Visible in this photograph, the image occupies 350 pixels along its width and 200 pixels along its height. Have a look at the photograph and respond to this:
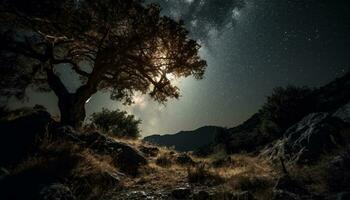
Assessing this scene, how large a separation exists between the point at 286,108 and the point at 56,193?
24.5 meters

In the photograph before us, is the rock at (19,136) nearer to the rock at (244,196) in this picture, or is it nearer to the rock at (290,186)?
the rock at (244,196)

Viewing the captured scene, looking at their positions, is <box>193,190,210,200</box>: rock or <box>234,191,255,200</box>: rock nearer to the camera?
<box>234,191,255,200</box>: rock

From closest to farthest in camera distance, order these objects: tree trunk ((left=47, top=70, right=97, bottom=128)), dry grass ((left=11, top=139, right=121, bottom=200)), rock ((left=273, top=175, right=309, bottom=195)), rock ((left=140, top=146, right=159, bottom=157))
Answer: dry grass ((left=11, top=139, right=121, bottom=200)) < rock ((left=273, top=175, right=309, bottom=195)) < rock ((left=140, top=146, right=159, bottom=157)) < tree trunk ((left=47, top=70, right=97, bottom=128))

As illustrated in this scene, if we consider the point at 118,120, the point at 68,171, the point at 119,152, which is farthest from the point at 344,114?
the point at 118,120

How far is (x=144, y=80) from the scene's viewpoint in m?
18.4

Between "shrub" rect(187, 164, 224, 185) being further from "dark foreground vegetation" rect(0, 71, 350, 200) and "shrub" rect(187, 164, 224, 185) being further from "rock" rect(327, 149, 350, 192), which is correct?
"rock" rect(327, 149, 350, 192)

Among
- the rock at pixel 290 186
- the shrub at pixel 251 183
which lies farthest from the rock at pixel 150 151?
the rock at pixel 290 186

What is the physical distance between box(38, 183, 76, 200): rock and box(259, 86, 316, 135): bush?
23313mm

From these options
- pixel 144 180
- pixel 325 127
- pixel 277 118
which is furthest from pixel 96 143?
pixel 277 118

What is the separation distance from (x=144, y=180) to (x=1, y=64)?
1254cm

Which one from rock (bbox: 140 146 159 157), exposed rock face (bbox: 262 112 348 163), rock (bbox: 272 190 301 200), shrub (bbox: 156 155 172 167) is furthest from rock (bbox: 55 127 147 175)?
exposed rock face (bbox: 262 112 348 163)

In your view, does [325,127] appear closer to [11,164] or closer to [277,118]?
[11,164]

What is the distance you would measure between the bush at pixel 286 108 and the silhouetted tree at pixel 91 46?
12.7 meters

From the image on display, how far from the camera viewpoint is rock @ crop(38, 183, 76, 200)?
5684mm
